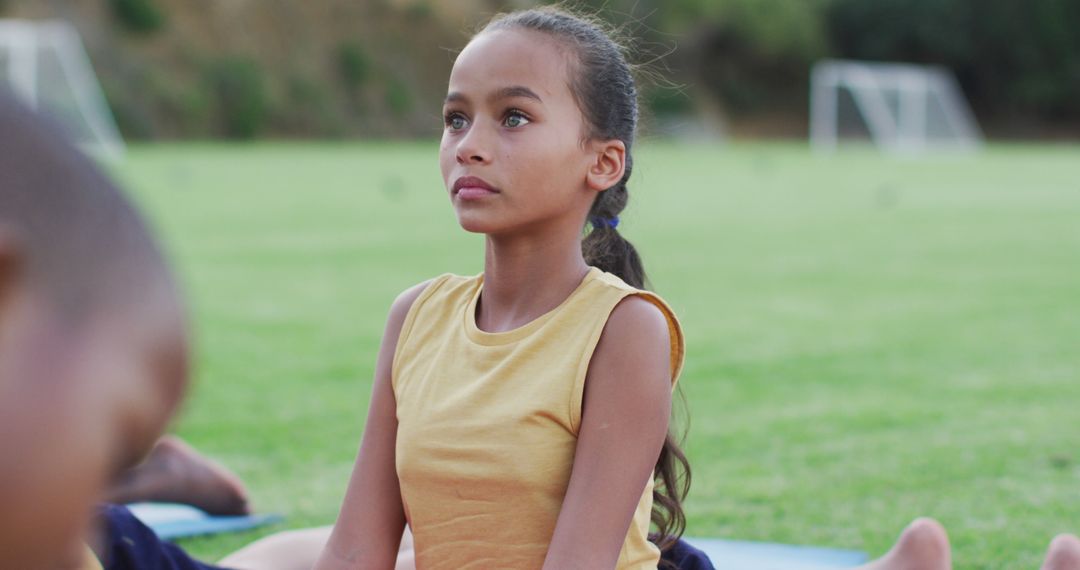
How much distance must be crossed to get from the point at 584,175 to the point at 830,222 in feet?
36.9

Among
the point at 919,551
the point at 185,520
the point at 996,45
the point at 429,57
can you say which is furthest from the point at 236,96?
the point at 919,551

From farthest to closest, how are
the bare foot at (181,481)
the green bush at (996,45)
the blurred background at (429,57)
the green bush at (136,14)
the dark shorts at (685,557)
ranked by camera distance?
the green bush at (996,45) < the green bush at (136,14) < the blurred background at (429,57) < the bare foot at (181,481) < the dark shorts at (685,557)

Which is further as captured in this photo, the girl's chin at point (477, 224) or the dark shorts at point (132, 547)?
the dark shorts at point (132, 547)

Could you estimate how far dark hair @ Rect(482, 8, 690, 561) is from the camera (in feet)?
6.86

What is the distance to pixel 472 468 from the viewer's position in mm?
1995

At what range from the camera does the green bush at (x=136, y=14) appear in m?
33.8

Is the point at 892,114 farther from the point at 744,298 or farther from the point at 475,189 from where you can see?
the point at 475,189

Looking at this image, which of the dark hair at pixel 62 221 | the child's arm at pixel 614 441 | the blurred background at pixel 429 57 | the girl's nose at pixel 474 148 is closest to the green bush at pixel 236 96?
the blurred background at pixel 429 57

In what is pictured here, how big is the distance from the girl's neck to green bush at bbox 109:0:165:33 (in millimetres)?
33680

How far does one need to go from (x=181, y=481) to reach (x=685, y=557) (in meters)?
1.47

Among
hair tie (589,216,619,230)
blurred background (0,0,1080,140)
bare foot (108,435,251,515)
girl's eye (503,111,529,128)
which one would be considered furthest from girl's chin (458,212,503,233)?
blurred background (0,0,1080,140)

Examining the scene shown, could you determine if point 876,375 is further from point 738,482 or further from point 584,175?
point 584,175

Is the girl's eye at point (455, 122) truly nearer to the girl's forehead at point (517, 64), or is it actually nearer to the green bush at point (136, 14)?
the girl's forehead at point (517, 64)

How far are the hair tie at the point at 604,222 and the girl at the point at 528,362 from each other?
0.10 ft
